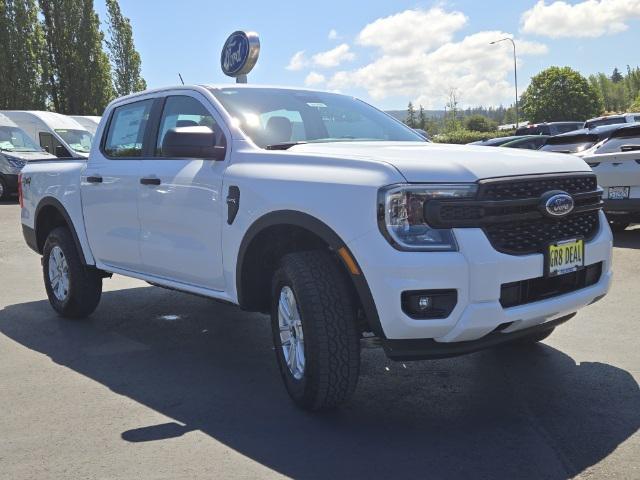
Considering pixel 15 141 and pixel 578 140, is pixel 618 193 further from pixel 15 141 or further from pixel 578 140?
pixel 15 141

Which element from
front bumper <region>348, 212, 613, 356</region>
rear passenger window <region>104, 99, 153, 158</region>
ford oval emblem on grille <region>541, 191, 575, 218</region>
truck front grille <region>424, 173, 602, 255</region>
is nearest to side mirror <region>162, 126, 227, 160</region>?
rear passenger window <region>104, 99, 153, 158</region>

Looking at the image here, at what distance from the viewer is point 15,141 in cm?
1925

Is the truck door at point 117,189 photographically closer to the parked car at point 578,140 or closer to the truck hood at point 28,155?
the parked car at point 578,140

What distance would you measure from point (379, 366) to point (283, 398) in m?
0.83

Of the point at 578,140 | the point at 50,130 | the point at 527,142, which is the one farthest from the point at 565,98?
the point at 578,140

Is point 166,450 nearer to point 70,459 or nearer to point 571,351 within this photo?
point 70,459

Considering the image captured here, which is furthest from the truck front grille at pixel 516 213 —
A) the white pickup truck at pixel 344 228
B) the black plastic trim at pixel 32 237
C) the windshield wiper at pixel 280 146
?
the black plastic trim at pixel 32 237

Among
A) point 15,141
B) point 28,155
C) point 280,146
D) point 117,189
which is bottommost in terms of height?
point 117,189

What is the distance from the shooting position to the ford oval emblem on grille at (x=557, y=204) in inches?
137

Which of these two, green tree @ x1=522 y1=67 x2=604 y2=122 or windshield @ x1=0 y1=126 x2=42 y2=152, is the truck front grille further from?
green tree @ x1=522 y1=67 x2=604 y2=122

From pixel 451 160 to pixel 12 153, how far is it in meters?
17.5

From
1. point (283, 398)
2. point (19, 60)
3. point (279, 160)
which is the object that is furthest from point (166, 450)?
point (19, 60)

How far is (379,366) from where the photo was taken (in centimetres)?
463

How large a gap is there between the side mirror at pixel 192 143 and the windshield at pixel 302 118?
241 millimetres
